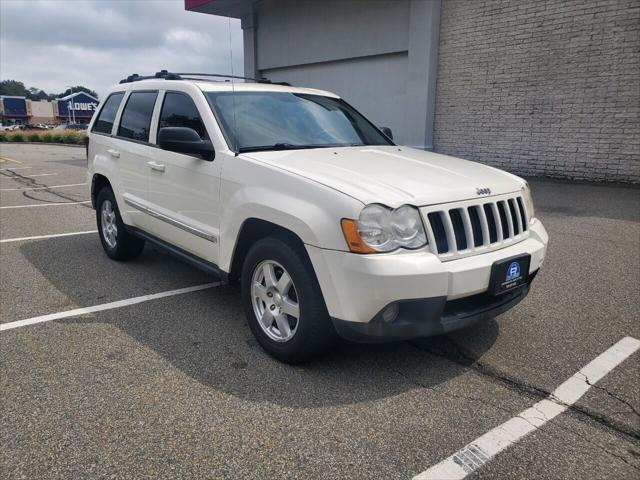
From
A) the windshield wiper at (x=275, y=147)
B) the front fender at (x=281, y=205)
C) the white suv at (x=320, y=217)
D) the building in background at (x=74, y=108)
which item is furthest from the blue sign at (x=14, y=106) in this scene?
the front fender at (x=281, y=205)

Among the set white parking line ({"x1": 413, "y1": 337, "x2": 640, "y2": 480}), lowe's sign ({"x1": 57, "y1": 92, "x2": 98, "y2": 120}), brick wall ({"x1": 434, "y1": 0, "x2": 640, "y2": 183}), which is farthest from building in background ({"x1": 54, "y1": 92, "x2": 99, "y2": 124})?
white parking line ({"x1": 413, "y1": 337, "x2": 640, "y2": 480})

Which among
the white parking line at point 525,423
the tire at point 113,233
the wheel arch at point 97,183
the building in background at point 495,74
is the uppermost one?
the building in background at point 495,74

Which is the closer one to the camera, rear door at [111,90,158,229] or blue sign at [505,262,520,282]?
blue sign at [505,262,520,282]

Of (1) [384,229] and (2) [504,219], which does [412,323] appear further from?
(2) [504,219]

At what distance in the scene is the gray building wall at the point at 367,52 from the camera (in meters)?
13.4

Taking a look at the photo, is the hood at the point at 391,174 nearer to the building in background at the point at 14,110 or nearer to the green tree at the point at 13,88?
the building in background at the point at 14,110

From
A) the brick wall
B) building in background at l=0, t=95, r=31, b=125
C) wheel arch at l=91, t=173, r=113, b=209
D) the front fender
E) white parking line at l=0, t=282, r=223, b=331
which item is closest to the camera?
the front fender

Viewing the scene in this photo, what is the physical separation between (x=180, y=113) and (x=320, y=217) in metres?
2.05

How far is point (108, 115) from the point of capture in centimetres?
567

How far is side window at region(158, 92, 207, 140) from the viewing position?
407 centimetres

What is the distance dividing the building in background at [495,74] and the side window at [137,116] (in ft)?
31.3

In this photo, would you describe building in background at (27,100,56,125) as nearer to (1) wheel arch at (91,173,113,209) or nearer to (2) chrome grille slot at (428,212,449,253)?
(1) wheel arch at (91,173,113,209)

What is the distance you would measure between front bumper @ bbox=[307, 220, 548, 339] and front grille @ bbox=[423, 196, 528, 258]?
88mm

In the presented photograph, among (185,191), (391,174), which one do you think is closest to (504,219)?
(391,174)
